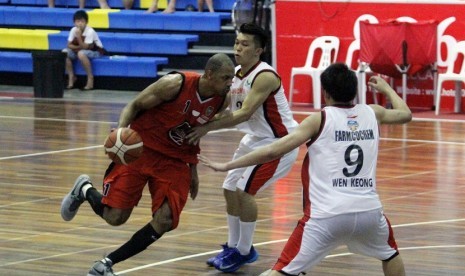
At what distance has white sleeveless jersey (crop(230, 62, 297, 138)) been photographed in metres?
8.69

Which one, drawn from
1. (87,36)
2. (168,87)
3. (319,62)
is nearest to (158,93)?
(168,87)

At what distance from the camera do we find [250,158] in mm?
6570

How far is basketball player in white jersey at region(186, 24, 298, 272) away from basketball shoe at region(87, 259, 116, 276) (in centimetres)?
97

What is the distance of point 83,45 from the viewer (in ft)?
75.6

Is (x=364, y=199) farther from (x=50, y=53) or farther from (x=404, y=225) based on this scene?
(x=50, y=53)

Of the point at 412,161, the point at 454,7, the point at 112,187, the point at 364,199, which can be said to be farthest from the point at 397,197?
the point at 454,7

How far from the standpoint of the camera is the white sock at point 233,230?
8.62m

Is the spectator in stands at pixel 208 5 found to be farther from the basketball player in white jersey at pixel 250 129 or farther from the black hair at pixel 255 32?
the black hair at pixel 255 32

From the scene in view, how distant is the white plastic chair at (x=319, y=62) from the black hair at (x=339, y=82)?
13.8 metres

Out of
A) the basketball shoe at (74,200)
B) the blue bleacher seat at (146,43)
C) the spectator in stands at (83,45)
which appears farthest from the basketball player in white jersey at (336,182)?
the blue bleacher seat at (146,43)

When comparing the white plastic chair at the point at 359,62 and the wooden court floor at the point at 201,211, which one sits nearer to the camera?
the wooden court floor at the point at 201,211

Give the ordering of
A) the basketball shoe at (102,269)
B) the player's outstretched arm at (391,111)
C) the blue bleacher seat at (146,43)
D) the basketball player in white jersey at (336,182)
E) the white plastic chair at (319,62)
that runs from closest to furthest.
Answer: the basketball player in white jersey at (336,182) < the player's outstretched arm at (391,111) < the basketball shoe at (102,269) < the white plastic chair at (319,62) < the blue bleacher seat at (146,43)

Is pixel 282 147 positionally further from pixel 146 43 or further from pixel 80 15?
pixel 146 43

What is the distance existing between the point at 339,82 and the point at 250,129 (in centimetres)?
226
